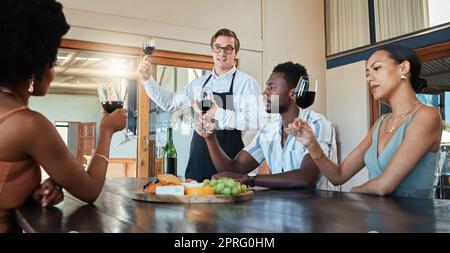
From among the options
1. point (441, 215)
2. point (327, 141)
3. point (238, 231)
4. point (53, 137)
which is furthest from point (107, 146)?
point (327, 141)

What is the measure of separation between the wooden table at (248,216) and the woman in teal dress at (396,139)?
0.24 metres

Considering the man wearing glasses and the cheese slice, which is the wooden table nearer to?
the cheese slice

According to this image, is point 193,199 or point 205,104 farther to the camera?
point 205,104

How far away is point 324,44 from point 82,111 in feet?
16.8

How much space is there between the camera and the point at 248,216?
1.04 meters

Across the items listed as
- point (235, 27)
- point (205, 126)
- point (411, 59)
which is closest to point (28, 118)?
point (205, 126)

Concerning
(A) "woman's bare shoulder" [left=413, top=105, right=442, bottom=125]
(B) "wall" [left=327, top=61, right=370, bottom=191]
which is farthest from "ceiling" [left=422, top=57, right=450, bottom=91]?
(A) "woman's bare shoulder" [left=413, top=105, right=442, bottom=125]

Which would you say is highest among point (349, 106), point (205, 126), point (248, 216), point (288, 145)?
point (349, 106)

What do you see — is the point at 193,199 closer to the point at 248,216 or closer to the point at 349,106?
the point at 248,216

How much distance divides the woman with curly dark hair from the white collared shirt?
1.27 meters

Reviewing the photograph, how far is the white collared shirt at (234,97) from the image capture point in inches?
104

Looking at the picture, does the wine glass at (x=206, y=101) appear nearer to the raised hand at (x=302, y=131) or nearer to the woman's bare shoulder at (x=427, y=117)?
the raised hand at (x=302, y=131)

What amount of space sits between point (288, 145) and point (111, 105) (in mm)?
1033

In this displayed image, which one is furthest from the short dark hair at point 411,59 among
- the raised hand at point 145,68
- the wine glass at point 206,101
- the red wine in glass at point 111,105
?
the raised hand at point 145,68
